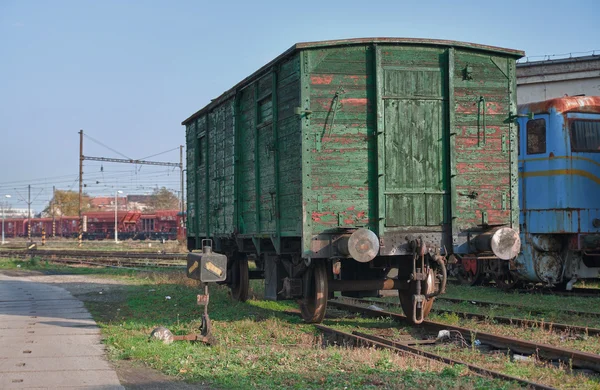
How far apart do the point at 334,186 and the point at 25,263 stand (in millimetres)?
25433

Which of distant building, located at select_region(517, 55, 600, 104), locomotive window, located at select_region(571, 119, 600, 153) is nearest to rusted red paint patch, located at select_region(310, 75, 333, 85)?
locomotive window, located at select_region(571, 119, 600, 153)

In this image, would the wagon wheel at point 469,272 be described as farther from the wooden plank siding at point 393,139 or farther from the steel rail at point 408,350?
the steel rail at point 408,350

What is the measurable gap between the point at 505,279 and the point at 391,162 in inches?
341

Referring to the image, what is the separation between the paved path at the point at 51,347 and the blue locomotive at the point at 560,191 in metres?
9.59

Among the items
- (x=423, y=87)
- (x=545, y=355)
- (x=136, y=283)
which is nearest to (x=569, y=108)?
(x=423, y=87)

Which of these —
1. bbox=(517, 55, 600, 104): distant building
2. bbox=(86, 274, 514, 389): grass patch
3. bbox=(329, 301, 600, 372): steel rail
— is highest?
bbox=(517, 55, 600, 104): distant building

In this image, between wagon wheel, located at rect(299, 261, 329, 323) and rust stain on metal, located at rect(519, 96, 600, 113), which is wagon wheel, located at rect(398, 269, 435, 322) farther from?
rust stain on metal, located at rect(519, 96, 600, 113)

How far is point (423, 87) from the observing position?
9672 millimetres

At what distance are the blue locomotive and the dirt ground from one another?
928 centimetres

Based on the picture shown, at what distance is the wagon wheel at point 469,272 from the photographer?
57.1 feet

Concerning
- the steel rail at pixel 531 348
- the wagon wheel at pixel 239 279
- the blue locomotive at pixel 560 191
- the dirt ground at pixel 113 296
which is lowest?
the dirt ground at pixel 113 296

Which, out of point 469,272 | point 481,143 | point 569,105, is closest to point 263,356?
point 481,143

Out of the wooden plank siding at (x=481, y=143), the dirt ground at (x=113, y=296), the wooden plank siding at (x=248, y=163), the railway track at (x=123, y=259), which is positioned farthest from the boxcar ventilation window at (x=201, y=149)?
the railway track at (x=123, y=259)

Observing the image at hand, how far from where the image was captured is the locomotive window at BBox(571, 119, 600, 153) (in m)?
14.9
